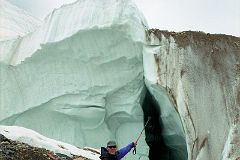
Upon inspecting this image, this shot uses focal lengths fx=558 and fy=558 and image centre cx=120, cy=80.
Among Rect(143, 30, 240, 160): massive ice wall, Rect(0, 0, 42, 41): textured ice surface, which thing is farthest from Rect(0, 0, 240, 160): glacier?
Rect(0, 0, 42, 41): textured ice surface

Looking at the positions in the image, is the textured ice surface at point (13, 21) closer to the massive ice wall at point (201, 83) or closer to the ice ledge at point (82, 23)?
the ice ledge at point (82, 23)

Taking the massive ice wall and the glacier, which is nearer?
the massive ice wall

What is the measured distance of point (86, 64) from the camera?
57.7ft

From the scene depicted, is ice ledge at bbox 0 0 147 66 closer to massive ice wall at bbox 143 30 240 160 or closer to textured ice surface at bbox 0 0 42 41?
massive ice wall at bbox 143 30 240 160

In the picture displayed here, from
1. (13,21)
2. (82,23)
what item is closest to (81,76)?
(82,23)

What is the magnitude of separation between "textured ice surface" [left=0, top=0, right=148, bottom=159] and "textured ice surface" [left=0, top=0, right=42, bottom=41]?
3095 millimetres

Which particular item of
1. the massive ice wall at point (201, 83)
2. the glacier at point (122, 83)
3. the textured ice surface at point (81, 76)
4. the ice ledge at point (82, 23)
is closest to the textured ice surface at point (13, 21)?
the glacier at point (122, 83)

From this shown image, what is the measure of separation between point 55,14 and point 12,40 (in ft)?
6.39

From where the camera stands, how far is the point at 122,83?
57.1 ft

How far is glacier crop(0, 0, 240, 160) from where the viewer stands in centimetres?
1560

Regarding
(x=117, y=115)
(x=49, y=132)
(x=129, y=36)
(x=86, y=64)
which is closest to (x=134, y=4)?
(x=129, y=36)

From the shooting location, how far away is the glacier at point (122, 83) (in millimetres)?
15602

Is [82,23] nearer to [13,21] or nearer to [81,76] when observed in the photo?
[81,76]

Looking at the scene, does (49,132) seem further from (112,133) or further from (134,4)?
(134,4)
